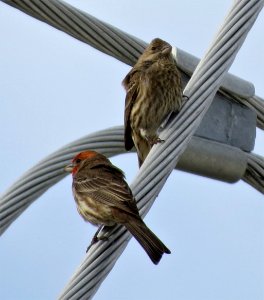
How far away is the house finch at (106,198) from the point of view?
5184 mm

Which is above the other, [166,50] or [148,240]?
[166,50]

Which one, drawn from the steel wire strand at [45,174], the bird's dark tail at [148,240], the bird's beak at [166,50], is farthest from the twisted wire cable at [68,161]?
the bird's beak at [166,50]

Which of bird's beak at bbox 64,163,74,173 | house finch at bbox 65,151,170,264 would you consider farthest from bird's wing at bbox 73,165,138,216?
bird's beak at bbox 64,163,74,173

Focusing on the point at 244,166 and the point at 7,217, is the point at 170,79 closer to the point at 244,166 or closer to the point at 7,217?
the point at 244,166

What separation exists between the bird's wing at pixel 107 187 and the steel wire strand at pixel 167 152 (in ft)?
1.05

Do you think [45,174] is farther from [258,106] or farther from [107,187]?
[258,106]

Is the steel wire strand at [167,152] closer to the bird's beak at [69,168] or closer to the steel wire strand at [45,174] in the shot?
the steel wire strand at [45,174]

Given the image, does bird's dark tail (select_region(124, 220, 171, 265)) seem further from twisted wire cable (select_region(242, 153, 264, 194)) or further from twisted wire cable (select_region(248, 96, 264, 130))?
twisted wire cable (select_region(248, 96, 264, 130))

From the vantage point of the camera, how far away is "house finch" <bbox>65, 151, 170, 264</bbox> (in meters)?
5.18

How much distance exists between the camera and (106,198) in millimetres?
5879

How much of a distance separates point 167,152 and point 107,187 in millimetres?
1130

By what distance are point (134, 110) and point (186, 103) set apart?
249 cm

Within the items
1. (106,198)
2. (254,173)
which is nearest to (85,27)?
(106,198)

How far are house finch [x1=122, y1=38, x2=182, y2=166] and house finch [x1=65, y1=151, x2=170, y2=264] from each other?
0.54 m
